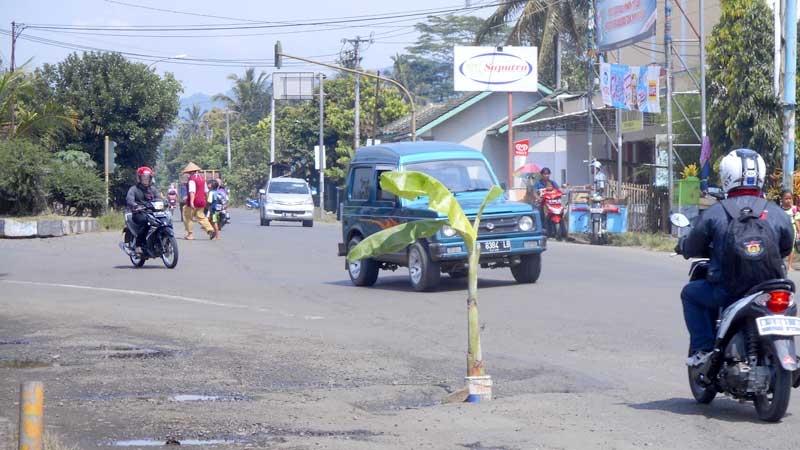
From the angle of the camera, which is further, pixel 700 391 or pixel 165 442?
pixel 700 391

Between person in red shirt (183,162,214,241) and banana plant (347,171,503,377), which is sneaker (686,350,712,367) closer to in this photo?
banana plant (347,171,503,377)

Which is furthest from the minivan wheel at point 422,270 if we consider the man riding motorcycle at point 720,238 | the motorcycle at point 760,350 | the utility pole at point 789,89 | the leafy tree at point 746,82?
the leafy tree at point 746,82

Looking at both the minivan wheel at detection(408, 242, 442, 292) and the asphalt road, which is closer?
the asphalt road

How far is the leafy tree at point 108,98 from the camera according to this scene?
39500 millimetres

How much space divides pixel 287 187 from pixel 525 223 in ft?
88.6

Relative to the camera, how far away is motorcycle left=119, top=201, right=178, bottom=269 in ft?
60.2

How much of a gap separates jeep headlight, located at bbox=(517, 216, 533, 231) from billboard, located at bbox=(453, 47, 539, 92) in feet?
84.3

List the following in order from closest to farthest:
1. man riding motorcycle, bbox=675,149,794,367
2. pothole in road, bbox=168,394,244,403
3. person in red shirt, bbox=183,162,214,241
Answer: man riding motorcycle, bbox=675,149,794,367, pothole in road, bbox=168,394,244,403, person in red shirt, bbox=183,162,214,241

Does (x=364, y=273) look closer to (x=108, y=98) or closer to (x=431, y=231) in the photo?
(x=431, y=231)

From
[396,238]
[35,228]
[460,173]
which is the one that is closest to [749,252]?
[396,238]

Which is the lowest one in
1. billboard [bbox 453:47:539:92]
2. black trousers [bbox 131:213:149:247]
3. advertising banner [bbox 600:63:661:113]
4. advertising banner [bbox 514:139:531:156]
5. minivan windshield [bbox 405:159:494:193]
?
black trousers [bbox 131:213:149:247]

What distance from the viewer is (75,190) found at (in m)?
31.2

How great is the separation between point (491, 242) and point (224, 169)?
75.1 meters

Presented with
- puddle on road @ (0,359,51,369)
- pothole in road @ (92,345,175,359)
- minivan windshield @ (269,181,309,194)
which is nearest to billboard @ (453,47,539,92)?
minivan windshield @ (269,181,309,194)
